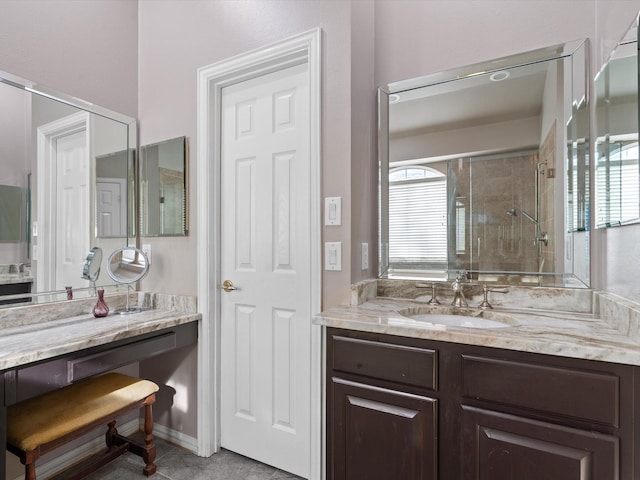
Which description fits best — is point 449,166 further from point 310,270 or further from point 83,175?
point 83,175

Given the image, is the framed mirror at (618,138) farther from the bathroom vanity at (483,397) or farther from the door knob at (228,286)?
the door knob at (228,286)

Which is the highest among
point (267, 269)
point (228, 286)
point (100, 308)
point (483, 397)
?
point (267, 269)

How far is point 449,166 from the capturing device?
179 cm

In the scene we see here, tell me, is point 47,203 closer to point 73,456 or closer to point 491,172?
point 73,456

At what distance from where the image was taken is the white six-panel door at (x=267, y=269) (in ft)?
6.02

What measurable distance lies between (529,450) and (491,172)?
45.6 inches

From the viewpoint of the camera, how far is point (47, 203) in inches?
72.3

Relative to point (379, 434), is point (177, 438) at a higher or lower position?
lower

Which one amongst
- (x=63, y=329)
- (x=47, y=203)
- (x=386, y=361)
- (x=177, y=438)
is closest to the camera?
(x=386, y=361)

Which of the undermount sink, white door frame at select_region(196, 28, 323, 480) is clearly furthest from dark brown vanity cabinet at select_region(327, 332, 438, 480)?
white door frame at select_region(196, 28, 323, 480)

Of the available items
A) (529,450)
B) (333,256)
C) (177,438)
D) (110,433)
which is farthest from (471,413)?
(110,433)

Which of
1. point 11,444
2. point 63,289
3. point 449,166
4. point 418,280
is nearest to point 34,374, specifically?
point 11,444

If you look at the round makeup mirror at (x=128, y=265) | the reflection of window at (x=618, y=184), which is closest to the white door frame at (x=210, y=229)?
the round makeup mirror at (x=128, y=265)

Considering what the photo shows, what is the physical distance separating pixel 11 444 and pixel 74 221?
Result: 1092mm
